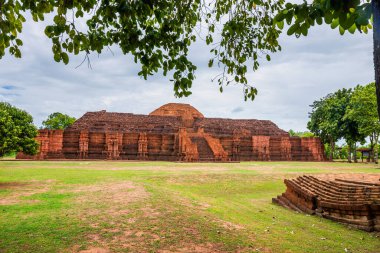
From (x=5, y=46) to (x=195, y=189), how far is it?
351 inches

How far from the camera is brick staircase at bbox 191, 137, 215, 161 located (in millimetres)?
32675

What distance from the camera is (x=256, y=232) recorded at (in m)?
5.27

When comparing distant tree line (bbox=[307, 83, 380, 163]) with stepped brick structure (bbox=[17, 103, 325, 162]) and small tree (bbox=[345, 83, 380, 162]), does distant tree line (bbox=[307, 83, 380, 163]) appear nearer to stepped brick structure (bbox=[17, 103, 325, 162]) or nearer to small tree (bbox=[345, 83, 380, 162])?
small tree (bbox=[345, 83, 380, 162])

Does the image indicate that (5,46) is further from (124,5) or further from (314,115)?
(314,115)

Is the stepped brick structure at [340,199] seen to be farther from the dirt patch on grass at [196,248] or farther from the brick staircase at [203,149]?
the brick staircase at [203,149]

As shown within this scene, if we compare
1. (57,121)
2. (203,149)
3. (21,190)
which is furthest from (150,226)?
(57,121)

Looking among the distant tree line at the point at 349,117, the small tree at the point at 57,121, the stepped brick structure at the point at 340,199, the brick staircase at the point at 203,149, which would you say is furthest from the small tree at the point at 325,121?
the small tree at the point at 57,121

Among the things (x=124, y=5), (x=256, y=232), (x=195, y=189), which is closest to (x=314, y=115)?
(x=195, y=189)

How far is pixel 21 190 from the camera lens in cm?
893

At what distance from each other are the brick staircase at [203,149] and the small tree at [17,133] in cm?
2172

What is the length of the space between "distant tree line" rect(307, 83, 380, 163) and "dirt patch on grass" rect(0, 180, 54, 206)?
28.1 m

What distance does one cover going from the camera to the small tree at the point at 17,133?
10688 mm

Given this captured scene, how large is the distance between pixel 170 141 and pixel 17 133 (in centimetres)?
2545

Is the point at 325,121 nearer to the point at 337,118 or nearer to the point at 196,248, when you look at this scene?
the point at 337,118
